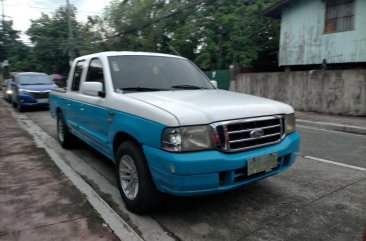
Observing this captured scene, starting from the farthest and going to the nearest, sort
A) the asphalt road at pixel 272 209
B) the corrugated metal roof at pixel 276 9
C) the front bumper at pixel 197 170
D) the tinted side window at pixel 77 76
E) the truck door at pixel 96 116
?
the corrugated metal roof at pixel 276 9
the tinted side window at pixel 77 76
the truck door at pixel 96 116
the asphalt road at pixel 272 209
the front bumper at pixel 197 170

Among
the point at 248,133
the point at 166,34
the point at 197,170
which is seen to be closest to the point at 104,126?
the point at 197,170

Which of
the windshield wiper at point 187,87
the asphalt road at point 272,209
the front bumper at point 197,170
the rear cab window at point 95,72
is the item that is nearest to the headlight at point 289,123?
the front bumper at point 197,170

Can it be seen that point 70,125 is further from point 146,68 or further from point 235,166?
point 235,166

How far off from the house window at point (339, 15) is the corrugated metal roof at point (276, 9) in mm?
2097

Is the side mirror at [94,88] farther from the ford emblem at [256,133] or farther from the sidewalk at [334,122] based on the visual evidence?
the sidewalk at [334,122]

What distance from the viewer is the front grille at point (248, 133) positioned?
3.14 meters

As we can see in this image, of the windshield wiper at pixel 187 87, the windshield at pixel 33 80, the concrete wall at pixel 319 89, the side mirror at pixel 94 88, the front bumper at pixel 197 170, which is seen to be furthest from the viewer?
the windshield at pixel 33 80

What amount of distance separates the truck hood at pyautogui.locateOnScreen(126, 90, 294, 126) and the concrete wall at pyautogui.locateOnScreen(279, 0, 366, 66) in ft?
39.8

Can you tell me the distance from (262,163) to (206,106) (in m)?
0.82

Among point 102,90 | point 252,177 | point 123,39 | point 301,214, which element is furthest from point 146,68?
point 123,39

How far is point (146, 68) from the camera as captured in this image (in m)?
4.57

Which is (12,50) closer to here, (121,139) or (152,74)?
(152,74)

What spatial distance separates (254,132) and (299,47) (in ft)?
47.2

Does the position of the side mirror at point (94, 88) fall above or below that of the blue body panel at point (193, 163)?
above
